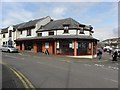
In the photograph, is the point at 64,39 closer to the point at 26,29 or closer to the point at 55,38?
the point at 55,38

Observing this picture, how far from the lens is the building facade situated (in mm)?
41312

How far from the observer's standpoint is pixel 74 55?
4075cm

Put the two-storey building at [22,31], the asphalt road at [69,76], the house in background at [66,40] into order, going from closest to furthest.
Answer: the asphalt road at [69,76] < the house in background at [66,40] < the two-storey building at [22,31]

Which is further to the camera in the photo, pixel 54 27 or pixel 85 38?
pixel 54 27

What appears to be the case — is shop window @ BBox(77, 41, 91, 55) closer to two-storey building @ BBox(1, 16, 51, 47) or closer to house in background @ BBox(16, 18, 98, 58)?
house in background @ BBox(16, 18, 98, 58)

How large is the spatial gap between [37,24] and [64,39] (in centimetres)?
945

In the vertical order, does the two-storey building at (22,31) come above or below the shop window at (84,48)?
above

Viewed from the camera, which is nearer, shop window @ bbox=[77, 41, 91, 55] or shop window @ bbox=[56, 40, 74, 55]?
shop window @ bbox=[56, 40, 74, 55]

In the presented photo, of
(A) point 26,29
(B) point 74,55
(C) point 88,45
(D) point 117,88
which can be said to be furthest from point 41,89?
(A) point 26,29

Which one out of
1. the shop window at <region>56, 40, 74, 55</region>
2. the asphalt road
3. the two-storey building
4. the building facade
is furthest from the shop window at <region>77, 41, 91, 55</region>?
the asphalt road

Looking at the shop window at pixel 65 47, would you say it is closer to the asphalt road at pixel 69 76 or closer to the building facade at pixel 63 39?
the building facade at pixel 63 39

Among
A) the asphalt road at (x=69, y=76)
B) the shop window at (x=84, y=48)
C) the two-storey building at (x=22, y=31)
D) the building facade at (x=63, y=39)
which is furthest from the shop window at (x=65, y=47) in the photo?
the asphalt road at (x=69, y=76)

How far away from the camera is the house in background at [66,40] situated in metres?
41.3

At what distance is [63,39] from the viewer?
41531 mm
